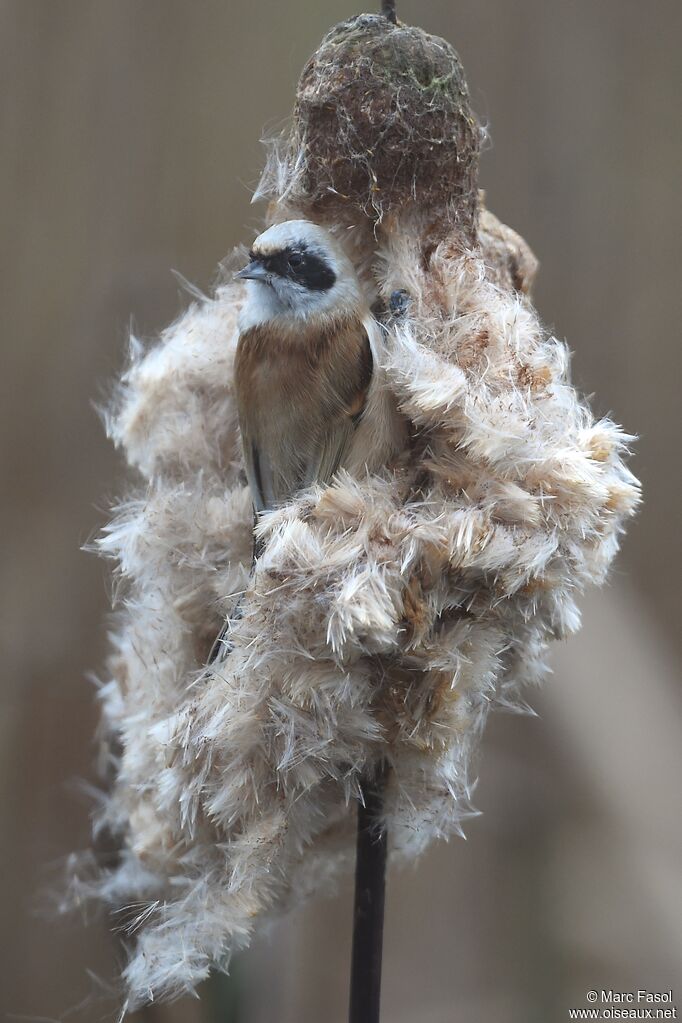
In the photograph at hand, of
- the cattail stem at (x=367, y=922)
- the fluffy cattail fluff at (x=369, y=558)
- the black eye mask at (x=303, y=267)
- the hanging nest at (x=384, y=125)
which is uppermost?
the hanging nest at (x=384, y=125)

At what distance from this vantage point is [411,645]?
48 cm

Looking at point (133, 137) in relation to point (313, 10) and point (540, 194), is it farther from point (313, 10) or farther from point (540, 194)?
point (540, 194)

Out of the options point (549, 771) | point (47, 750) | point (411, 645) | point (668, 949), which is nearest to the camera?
point (411, 645)

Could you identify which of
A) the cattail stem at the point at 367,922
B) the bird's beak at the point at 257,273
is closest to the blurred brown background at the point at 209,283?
the cattail stem at the point at 367,922

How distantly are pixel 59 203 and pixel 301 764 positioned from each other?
94 cm

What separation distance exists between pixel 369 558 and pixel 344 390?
113mm

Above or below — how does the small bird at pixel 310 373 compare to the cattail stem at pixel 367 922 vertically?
above

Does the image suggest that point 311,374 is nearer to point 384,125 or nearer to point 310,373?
point 310,373

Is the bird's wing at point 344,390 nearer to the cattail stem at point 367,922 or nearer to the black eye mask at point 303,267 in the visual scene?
the black eye mask at point 303,267

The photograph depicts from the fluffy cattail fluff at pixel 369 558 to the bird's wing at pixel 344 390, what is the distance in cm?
2

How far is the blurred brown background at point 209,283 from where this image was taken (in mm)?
1094

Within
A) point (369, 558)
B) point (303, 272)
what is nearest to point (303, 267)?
point (303, 272)

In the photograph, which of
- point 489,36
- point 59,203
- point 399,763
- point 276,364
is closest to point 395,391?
point 276,364

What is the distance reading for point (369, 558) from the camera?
0.47 meters
